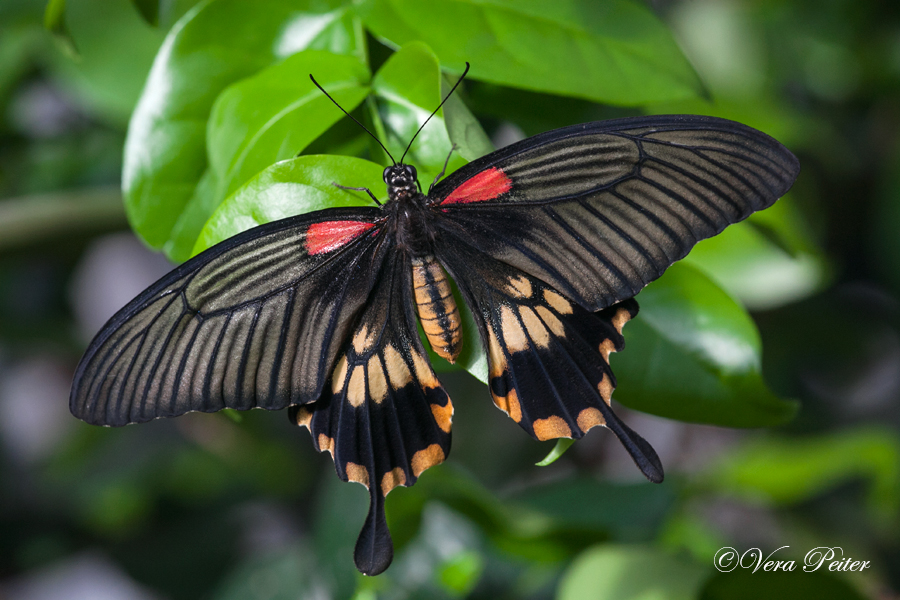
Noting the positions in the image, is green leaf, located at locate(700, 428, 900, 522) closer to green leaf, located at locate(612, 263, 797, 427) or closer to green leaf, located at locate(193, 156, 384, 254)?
green leaf, located at locate(612, 263, 797, 427)

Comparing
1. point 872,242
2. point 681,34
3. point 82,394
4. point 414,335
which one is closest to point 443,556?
point 414,335

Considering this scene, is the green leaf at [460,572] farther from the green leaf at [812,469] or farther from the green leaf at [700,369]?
the green leaf at [700,369]

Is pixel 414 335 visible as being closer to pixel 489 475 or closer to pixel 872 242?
pixel 489 475

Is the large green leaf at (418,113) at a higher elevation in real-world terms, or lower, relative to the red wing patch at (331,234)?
higher

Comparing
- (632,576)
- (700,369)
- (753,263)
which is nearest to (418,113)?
(700,369)

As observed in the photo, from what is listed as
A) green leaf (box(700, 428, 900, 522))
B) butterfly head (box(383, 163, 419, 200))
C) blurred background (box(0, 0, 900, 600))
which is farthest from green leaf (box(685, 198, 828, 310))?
butterfly head (box(383, 163, 419, 200))

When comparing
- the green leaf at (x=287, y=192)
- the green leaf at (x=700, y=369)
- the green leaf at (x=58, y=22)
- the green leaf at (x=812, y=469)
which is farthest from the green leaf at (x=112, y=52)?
the green leaf at (x=812, y=469)
